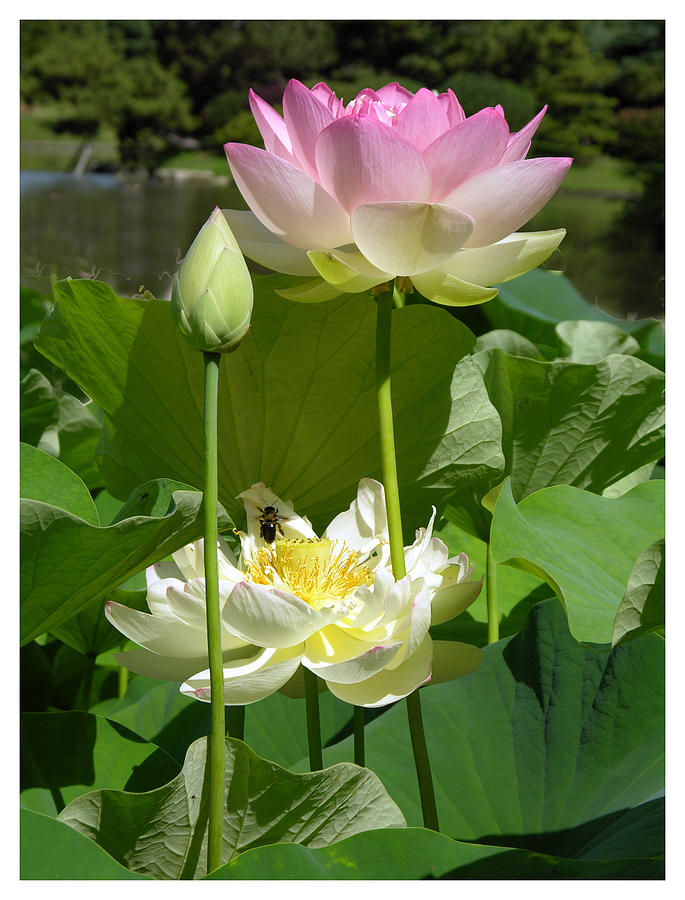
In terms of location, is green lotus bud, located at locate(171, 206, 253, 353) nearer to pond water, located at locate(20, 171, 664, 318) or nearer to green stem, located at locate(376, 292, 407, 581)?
green stem, located at locate(376, 292, 407, 581)

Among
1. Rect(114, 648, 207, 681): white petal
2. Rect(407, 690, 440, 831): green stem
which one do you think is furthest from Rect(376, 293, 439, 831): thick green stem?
Rect(114, 648, 207, 681): white petal

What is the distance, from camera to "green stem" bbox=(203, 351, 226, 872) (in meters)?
0.31

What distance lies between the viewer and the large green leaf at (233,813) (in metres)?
0.37

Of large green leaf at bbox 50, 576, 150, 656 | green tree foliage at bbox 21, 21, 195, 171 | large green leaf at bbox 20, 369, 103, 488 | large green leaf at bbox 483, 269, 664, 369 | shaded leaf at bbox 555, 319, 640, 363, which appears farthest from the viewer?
green tree foliage at bbox 21, 21, 195, 171

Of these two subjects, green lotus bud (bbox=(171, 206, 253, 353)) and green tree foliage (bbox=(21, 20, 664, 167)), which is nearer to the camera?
green lotus bud (bbox=(171, 206, 253, 353))

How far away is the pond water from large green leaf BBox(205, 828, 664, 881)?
19.8 ft

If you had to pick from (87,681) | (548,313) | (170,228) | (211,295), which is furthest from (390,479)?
(170,228)

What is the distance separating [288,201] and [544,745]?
1.01 ft

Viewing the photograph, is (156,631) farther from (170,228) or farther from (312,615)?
(170,228)

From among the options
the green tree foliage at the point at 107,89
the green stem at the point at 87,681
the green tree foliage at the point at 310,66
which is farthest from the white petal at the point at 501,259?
the green tree foliage at the point at 107,89

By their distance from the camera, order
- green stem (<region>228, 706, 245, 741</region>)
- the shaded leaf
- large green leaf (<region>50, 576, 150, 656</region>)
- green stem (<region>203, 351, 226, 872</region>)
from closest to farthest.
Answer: green stem (<region>203, 351, 226, 872</region>), green stem (<region>228, 706, 245, 741</region>), large green leaf (<region>50, 576, 150, 656</region>), the shaded leaf

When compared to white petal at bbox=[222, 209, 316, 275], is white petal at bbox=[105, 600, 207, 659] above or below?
below

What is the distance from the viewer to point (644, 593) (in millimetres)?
359
